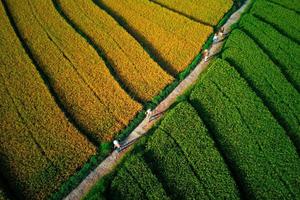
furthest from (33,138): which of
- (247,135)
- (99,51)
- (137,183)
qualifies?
(247,135)

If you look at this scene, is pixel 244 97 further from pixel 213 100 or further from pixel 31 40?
pixel 31 40

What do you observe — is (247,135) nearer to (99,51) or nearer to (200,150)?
(200,150)

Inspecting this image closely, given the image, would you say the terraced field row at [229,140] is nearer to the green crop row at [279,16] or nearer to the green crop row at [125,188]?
the green crop row at [125,188]

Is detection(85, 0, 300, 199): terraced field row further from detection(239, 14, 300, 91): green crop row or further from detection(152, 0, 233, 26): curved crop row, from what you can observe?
detection(152, 0, 233, 26): curved crop row

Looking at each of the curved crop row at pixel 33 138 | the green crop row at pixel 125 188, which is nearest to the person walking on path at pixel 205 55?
the curved crop row at pixel 33 138

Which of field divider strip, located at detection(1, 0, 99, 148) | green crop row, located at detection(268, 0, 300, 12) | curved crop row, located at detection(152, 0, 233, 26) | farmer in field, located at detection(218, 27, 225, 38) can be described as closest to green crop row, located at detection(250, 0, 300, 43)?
green crop row, located at detection(268, 0, 300, 12)

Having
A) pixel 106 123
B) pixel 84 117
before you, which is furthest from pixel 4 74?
pixel 106 123

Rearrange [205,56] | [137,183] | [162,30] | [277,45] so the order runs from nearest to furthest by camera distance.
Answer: [137,183] < [205,56] < [277,45] < [162,30]

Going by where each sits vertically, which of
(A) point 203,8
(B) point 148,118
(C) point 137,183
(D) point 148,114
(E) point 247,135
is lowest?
(C) point 137,183
